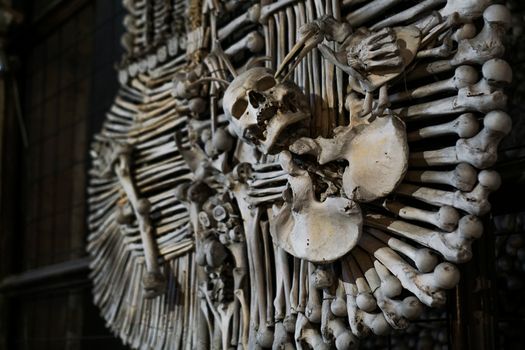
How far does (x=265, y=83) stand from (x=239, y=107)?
2.4 inches

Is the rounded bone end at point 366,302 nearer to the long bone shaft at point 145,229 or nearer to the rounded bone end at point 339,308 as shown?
the rounded bone end at point 339,308

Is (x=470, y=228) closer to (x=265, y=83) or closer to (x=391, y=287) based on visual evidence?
(x=391, y=287)

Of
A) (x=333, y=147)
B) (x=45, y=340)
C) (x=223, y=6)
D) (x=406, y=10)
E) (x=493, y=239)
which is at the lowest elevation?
(x=45, y=340)

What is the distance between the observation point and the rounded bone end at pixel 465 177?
96 centimetres

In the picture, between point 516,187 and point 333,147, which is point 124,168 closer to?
point 333,147

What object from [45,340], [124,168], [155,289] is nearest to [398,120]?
→ [155,289]

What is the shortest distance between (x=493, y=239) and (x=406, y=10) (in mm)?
407

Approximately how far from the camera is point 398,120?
3.37 feet

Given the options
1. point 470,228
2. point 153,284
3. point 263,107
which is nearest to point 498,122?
point 470,228

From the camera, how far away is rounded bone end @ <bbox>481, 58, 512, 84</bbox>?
951mm

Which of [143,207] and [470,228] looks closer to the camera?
[470,228]

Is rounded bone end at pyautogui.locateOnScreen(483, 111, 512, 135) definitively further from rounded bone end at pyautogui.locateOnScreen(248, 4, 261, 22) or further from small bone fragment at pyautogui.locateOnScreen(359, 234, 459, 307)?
rounded bone end at pyautogui.locateOnScreen(248, 4, 261, 22)

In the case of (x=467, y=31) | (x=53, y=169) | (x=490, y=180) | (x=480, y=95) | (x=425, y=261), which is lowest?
(x=425, y=261)

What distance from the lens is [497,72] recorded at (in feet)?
3.12
